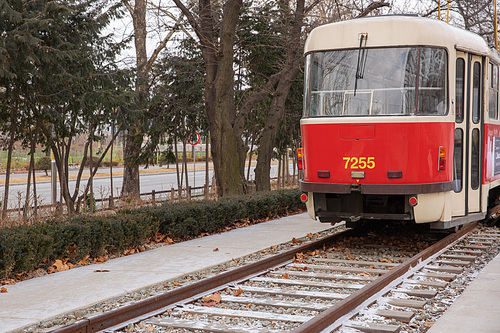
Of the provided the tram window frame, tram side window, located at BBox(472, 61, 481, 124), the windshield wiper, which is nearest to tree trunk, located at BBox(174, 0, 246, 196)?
the windshield wiper

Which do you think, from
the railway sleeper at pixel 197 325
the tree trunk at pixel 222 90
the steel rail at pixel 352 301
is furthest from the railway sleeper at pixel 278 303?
the tree trunk at pixel 222 90

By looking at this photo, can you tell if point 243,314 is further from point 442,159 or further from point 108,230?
point 442,159

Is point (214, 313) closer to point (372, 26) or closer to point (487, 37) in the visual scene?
point (372, 26)

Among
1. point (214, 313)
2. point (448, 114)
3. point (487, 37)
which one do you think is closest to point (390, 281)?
point (214, 313)

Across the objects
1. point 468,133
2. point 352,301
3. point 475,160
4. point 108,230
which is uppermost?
point 468,133

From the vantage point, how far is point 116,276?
7902 mm

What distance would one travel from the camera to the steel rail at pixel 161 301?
5199 mm

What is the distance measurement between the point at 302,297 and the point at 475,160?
17.5ft

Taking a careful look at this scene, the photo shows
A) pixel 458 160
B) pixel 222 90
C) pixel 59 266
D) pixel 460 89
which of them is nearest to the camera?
→ pixel 59 266

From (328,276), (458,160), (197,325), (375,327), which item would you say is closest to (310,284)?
(328,276)

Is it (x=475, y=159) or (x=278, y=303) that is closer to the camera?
(x=278, y=303)

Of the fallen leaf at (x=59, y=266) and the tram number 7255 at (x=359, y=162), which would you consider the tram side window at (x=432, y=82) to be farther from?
the fallen leaf at (x=59, y=266)

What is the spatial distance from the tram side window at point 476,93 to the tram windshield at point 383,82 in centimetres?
126

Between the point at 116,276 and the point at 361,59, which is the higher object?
the point at 361,59
